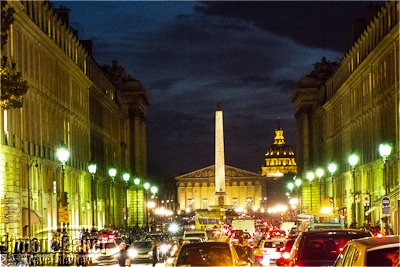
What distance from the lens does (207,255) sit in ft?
79.8

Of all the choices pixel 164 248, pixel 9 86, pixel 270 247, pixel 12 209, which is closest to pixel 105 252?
pixel 164 248

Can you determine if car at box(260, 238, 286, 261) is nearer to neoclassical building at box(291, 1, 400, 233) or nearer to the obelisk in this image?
neoclassical building at box(291, 1, 400, 233)

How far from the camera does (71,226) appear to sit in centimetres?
7912

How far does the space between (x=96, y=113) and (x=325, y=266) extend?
284 feet

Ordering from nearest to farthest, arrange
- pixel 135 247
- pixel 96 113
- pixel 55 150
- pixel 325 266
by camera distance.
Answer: pixel 325 266 → pixel 135 247 → pixel 55 150 → pixel 96 113

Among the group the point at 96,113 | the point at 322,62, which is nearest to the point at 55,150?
the point at 96,113

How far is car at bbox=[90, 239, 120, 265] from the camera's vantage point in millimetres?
52938

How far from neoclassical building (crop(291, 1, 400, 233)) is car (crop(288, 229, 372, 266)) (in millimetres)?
21674

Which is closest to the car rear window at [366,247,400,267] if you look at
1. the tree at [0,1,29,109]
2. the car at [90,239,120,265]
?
the tree at [0,1,29,109]

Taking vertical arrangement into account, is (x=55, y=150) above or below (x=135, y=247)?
above

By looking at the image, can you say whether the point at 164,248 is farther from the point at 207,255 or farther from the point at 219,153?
the point at 219,153

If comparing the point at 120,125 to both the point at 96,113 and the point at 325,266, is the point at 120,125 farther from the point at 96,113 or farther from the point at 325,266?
the point at 325,266

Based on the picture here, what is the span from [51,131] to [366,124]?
30.4 meters

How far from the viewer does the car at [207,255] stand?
24.2m
